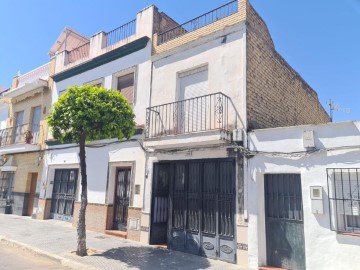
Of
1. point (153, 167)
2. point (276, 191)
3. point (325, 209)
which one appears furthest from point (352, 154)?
point (153, 167)

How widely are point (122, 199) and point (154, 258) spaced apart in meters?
3.46

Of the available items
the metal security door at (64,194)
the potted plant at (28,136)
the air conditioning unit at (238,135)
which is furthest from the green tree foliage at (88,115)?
the potted plant at (28,136)

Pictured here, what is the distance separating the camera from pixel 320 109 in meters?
13.4

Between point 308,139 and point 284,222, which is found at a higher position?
point 308,139

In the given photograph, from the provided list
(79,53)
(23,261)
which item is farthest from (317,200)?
(79,53)

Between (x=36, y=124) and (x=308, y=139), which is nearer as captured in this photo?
(x=308, y=139)

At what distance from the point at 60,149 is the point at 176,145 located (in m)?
7.37

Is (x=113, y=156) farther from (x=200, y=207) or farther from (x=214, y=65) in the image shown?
(x=214, y=65)

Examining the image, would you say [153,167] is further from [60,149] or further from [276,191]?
A: [60,149]

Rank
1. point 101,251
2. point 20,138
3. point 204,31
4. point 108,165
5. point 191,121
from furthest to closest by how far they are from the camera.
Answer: point 20,138 → point 108,165 → point 204,31 → point 191,121 → point 101,251

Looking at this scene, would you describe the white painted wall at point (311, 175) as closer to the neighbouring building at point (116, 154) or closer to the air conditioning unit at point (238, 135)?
the air conditioning unit at point (238, 135)

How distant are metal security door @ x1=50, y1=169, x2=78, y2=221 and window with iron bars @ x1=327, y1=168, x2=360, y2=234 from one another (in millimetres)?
10153

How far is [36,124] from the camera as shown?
14680 mm

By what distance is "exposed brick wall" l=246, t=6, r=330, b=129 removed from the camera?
782 cm
